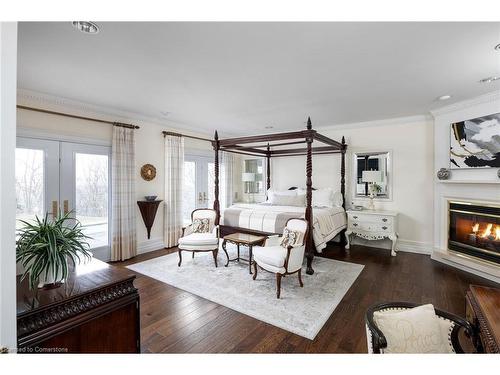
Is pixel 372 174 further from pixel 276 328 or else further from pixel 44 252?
pixel 44 252

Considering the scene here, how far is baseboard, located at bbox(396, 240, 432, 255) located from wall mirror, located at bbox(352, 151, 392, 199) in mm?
966

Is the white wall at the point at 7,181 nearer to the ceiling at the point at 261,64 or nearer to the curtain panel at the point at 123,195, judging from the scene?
the ceiling at the point at 261,64

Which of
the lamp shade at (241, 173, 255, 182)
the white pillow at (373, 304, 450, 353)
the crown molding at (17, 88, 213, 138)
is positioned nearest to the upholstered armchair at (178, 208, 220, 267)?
the crown molding at (17, 88, 213, 138)

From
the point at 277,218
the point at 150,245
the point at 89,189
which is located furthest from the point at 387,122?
the point at 89,189

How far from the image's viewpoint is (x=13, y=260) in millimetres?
823

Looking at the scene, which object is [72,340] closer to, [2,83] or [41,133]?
[2,83]

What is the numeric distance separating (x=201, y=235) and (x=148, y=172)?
1.78 metres

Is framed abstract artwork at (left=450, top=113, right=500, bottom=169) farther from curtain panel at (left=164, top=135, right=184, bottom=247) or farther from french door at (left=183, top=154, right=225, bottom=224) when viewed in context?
curtain panel at (left=164, top=135, right=184, bottom=247)

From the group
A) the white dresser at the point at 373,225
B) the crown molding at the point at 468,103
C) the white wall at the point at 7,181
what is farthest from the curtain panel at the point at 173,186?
the crown molding at the point at 468,103

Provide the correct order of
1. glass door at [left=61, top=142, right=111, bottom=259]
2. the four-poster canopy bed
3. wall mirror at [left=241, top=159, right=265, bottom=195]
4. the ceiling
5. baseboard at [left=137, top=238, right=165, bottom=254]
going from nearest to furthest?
the ceiling
the four-poster canopy bed
glass door at [left=61, top=142, right=111, bottom=259]
baseboard at [left=137, top=238, right=165, bottom=254]
wall mirror at [left=241, top=159, right=265, bottom=195]

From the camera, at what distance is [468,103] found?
3.72 meters

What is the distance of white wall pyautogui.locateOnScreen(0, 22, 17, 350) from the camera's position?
78 centimetres

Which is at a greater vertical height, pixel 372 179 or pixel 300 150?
pixel 300 150
